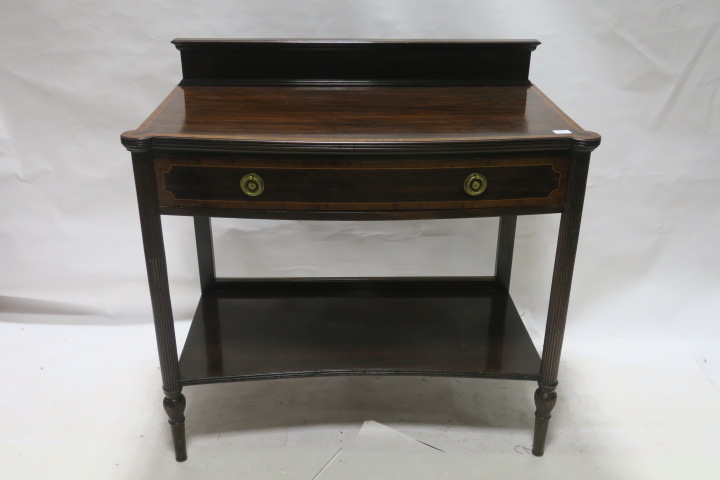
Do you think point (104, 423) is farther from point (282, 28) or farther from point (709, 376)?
point (709, 376)

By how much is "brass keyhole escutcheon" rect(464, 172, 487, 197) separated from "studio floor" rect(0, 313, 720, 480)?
2.41 feet

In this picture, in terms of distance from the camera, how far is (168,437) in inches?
75.2

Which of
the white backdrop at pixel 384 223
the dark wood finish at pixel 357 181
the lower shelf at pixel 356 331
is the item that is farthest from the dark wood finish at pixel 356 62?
the lower shelf at pixel 356 331

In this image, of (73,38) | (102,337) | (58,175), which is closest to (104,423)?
(102,337)

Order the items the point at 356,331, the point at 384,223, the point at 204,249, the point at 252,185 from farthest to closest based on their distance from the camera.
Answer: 1. the point at 384,223
2. the point at 204,249
3. the point at 356,331
4. the point at 252,185

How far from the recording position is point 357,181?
4.88 feet

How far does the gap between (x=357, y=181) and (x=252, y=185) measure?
0.70 ft

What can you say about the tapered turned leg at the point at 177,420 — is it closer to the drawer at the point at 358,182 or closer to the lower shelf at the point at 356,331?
the lower shelf at the point at 356,331

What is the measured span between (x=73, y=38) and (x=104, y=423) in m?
1.07

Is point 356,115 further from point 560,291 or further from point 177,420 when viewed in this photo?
point 177,420

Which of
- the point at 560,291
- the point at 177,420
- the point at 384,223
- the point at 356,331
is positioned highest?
the point at 560,291

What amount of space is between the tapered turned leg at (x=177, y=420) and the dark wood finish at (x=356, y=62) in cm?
77

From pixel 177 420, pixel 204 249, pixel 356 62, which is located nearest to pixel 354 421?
pixel 177 420

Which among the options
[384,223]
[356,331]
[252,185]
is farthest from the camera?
[384,223]
